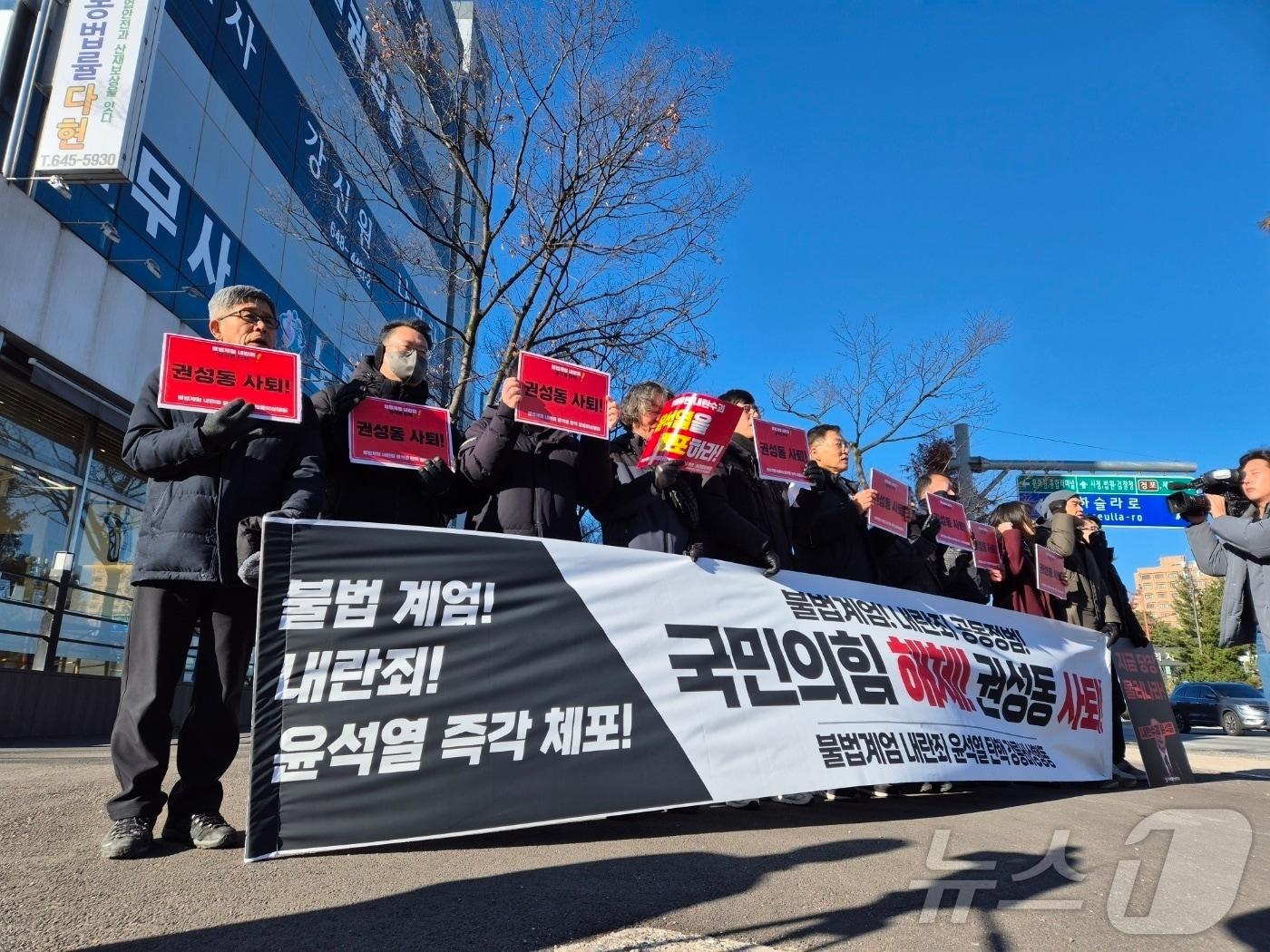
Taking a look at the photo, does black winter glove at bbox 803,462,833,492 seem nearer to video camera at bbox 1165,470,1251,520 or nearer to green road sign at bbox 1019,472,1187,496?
video camera at bbox 1165,470,1251,520

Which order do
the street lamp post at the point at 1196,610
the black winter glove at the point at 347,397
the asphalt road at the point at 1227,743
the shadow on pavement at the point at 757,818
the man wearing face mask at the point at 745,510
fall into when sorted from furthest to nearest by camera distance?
1. the street lamp post at the point at 1196,610
2. the asphalt road at the point at 1227,743
3. the man wearing face mask at the point at 745,510
4. the black winter glove at the point at 347,397
5. the shadow on pavement at the point at 757,818

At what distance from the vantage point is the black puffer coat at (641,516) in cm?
432

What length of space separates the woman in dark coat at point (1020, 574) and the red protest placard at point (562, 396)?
4.16 meters

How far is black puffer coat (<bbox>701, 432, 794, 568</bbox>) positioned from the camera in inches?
178

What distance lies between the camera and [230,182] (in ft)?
46.2

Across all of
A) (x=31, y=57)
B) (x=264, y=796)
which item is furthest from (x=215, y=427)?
(x=31, y=57)

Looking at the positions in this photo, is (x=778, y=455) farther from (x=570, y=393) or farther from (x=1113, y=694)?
(x=1113, y=694)

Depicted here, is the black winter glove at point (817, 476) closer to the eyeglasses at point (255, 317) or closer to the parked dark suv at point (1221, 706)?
the eyeglasses at point (255, 317)

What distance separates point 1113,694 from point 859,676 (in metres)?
3.39

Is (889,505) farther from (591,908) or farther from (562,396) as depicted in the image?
(591,908)

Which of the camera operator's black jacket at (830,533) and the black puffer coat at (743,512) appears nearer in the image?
the black puffer coat at (743,512)

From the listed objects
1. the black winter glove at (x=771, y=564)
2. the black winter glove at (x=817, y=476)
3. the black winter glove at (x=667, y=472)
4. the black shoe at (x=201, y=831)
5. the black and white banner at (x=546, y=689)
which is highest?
the black winter glove at (x=817, y=476)

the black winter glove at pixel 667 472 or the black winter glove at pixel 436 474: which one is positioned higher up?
the black winter glove at pixel 667 472

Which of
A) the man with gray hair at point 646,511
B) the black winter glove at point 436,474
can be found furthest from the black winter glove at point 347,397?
the man with gray hair at point 646,511
